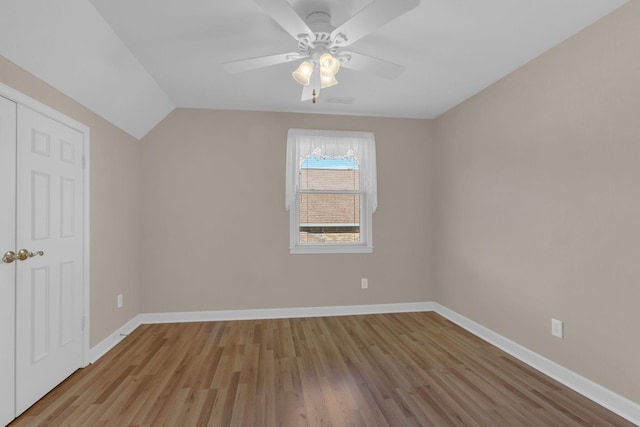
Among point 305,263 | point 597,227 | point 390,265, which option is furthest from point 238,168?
point 597,227

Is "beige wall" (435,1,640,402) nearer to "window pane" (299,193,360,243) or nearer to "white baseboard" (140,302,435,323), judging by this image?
"white baseboard" (140,302,435,323)

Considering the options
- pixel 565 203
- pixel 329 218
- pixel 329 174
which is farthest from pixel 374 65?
pixel 329 218

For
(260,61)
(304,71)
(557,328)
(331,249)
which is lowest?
(557,328)

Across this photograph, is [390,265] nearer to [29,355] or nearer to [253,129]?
[253,129]

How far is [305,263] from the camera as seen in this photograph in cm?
392

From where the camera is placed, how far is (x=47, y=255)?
2172 mm

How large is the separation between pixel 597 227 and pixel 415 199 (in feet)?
7.06

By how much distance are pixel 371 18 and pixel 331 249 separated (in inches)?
109

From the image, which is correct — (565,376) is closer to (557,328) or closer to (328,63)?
(557,328)

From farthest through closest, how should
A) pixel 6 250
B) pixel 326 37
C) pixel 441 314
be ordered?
pixel 441 314 → pixel 326 37 → pixel 6 250

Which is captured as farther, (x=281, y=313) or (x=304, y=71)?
(x=281, y=313)

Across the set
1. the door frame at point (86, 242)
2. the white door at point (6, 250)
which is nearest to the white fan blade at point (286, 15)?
the white door at point (6, 250)

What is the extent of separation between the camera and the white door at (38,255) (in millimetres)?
1852

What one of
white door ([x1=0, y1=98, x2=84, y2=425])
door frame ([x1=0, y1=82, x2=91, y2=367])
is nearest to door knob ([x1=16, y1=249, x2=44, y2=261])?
white door ([x1=0, y1=98, x2=84, y2=425])
